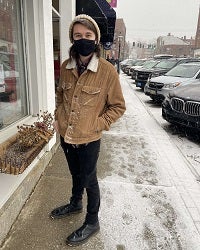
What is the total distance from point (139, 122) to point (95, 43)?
512 cm

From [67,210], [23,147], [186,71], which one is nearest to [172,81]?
[186,71]

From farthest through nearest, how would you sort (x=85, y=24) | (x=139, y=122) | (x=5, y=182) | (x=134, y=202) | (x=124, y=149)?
(x=139, y=122), (x=124, y=149), (x=134, y=202), (x=5, y=182), (x=85, y=24)

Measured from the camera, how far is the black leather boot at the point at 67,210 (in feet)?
8.85

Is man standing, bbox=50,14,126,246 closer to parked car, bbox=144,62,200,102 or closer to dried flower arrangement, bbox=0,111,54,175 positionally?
dried flower arrangement, bbox=0,111,54,175

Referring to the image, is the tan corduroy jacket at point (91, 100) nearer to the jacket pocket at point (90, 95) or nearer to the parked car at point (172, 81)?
the jacket pocket at point (90, 95)

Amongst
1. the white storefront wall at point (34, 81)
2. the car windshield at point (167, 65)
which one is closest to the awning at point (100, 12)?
the white storefront wall at point (34, 81)

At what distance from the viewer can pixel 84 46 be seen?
1.94 meters

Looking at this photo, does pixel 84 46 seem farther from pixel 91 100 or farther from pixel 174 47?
pixel 174 47

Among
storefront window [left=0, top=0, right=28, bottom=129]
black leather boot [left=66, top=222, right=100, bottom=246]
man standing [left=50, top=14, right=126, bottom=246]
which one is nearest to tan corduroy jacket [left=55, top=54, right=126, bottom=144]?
man standing [left=50, top=14, right=126, bottom=246]

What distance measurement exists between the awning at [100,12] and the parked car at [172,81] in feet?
10.5

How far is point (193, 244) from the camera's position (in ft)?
7.93

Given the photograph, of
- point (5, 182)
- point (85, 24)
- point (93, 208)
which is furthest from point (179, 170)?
point (85, 24)

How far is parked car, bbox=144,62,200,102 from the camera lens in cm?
888

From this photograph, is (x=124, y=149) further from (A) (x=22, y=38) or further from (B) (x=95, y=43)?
(B) (x=95, y=43)
